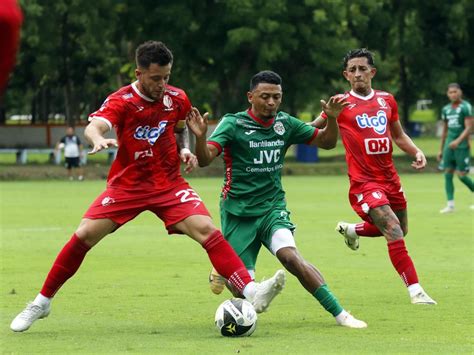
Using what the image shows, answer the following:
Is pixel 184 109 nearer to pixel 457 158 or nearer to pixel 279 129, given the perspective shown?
pixel 279 129

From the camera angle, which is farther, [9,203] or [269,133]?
[9,203]

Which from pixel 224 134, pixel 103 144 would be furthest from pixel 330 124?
pixel 103 144

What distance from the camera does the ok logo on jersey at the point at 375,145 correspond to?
36.8 ft

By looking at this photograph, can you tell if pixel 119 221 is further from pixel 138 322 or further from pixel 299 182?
pixel 299 182

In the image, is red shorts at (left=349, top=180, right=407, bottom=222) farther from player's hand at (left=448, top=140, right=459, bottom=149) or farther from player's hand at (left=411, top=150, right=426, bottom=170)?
player's hand at (left=448, top=140, right=459, bottom=149)

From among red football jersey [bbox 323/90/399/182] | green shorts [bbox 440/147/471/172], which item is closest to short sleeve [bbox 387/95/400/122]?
red football jersey [bbox 323/90/399/182]

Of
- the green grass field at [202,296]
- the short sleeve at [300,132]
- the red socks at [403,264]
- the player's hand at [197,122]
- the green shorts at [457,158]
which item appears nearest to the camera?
the green grass field at [202,296]

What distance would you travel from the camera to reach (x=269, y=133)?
958 cm

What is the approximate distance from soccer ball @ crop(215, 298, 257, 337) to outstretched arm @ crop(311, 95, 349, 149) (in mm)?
1796

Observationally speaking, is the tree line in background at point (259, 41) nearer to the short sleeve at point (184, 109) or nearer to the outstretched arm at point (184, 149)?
the outstretched arm at point (184, 149)

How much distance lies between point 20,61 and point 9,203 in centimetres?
2298

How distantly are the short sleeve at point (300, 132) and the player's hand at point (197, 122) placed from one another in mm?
994

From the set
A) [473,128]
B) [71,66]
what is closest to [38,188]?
[473,128]

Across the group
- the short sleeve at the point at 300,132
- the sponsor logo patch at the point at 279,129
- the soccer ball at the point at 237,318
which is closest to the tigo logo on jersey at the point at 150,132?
the sponsor logo patch at the point at 279,129
